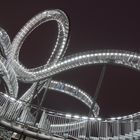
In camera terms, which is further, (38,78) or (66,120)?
(38,78)

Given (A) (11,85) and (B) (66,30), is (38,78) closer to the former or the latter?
(A) (11,85)

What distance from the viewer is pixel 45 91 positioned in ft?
61.3

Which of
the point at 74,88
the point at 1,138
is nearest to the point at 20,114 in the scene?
the point at 1,138

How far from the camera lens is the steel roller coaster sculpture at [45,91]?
1470 centimetres

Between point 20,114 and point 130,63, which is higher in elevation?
point 130,63

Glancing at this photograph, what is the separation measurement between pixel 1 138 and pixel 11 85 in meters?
6.02

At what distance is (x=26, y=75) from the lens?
2216 centimetres

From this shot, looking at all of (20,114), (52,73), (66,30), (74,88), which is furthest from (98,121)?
(74,88)

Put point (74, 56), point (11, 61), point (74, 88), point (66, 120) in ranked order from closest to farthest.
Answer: point (66, 120) → point (74, 56) → point (11, 61) → point (74, 88)

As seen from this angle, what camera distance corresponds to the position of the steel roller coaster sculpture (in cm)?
1470

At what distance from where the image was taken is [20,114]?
16.6m

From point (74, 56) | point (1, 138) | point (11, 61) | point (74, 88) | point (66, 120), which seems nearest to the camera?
→ point (1, 138)

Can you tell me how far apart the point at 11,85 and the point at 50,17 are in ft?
17.6

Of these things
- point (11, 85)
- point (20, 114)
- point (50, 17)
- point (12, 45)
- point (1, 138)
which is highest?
point (50, 17)
